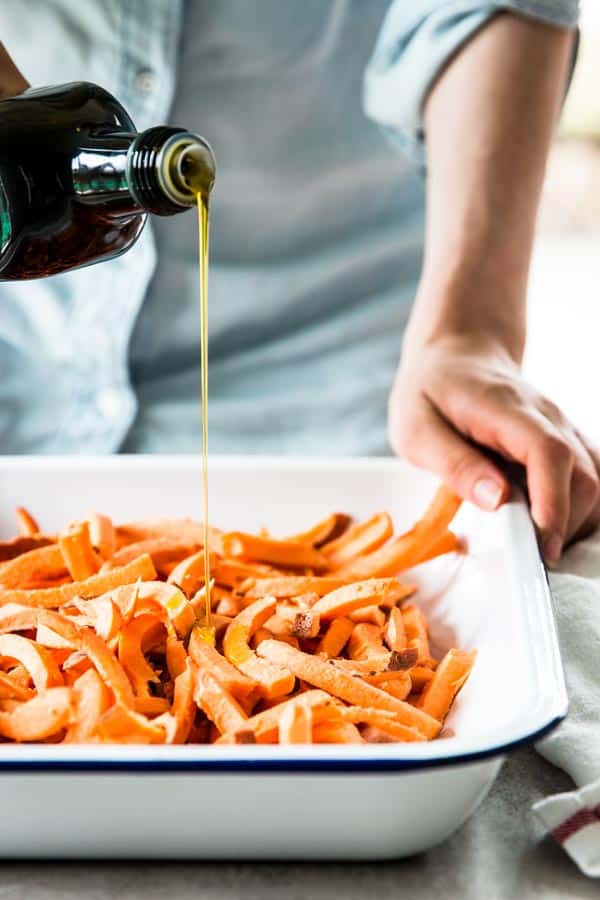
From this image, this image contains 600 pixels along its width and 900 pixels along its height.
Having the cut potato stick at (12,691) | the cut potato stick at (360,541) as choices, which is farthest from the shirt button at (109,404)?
the cut potato stick at (12,691)

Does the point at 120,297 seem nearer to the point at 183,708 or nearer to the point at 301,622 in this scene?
the point at 301,622

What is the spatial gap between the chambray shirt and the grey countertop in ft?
4.10

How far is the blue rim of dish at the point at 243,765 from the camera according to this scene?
985 mm

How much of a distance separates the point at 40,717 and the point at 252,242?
140cm

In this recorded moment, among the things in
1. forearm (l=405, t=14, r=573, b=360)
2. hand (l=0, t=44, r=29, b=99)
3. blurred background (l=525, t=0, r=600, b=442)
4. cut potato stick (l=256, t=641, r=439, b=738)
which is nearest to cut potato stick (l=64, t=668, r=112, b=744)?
cut potato stick (l=256, t=641, r=439, b=738)

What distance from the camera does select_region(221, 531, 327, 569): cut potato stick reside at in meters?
1.65

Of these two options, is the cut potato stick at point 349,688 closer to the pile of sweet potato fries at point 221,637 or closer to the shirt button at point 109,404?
the pile of sweet potato fries at point 221,637

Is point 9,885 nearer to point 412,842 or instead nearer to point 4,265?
point 412,842

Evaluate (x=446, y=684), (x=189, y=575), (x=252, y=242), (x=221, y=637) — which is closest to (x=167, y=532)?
(x=189, y=575)

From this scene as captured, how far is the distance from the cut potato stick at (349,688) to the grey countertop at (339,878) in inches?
5.1

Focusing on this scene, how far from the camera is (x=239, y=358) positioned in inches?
95.0

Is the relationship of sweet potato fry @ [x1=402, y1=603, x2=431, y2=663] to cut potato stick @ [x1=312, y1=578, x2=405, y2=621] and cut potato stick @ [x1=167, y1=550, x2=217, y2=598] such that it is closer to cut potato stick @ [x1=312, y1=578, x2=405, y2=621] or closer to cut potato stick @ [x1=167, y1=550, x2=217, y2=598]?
cut potato stick @ [x1=312, y1=578, x2=405, y2=621]

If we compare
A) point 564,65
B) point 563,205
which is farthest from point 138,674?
point 563,205

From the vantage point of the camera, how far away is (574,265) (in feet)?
24.2
